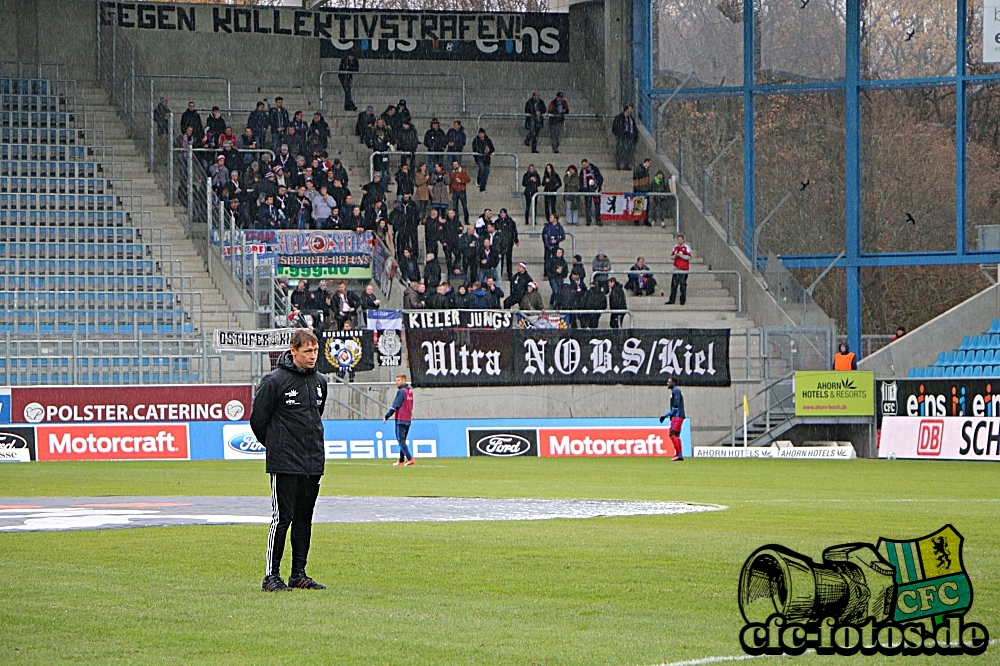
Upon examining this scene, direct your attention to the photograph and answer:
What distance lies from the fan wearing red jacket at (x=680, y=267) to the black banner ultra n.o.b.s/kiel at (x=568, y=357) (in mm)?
5750

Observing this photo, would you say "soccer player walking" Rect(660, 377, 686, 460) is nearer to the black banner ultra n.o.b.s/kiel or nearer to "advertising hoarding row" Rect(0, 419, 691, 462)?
"advertising hoarding row" Rect(0, 419, 691, 462)

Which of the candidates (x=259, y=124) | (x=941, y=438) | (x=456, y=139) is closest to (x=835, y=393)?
(x=941, y=438)

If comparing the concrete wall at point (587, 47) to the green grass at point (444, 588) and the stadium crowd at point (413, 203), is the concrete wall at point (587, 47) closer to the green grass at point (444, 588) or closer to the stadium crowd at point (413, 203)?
the stadium crowd at point (413, 203)

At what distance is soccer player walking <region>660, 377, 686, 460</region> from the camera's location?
3272 cm

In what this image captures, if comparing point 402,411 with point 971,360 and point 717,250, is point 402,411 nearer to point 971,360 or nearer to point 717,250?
point 971,360

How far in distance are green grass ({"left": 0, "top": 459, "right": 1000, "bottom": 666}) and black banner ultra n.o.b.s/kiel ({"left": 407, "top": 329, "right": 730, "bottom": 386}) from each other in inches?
674

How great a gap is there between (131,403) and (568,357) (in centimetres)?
1042

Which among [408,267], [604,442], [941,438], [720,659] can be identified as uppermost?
[408,267]

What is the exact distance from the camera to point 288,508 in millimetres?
10453

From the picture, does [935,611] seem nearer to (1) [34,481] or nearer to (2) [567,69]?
(1) [34,481]

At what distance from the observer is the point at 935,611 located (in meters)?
7.61

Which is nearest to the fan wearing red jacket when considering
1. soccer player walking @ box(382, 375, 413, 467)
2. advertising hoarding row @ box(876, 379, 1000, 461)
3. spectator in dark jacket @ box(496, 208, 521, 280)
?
spectator in dark jacket @ box(496, 208, 521, 280)

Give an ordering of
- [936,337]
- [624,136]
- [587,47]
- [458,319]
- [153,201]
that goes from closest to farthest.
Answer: [458,319]
[936,337]
[153,201]
[624,136]
[587,47]

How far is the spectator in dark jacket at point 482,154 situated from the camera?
47.8 m
